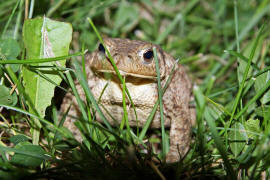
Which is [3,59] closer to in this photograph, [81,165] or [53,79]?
[53,79]

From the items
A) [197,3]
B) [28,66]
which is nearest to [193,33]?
[197,3]

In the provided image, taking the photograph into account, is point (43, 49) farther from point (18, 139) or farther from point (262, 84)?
point (262, 84)

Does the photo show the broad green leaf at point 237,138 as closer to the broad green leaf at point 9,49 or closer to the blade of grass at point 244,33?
the blade of grass at point 244,33

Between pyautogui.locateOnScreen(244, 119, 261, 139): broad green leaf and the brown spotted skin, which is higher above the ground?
the brown spotted skin

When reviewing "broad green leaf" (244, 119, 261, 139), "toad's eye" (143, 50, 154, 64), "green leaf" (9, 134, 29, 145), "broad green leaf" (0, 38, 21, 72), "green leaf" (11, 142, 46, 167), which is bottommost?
"green leaf" (11, 142, 46, 167)

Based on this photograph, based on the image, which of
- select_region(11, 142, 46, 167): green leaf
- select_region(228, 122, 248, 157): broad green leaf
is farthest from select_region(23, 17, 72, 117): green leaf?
select_region(228, 122, 248, 157): broad green leaf

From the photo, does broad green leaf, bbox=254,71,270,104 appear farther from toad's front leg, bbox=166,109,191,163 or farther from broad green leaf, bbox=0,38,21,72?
broad green leaf, bbox=0,38,21,72

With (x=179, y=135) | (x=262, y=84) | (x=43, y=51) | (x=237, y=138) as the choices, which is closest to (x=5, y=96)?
(x=43, y=51)
